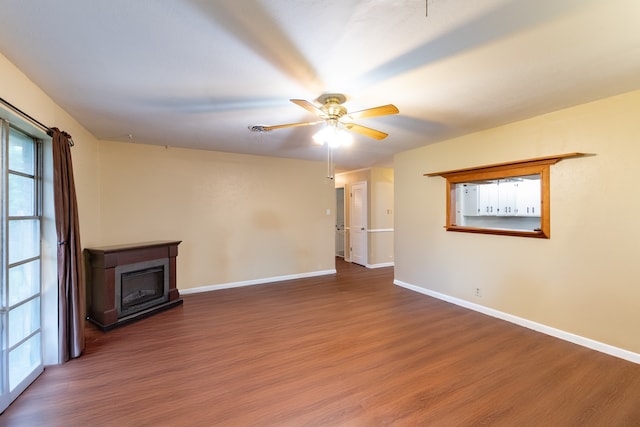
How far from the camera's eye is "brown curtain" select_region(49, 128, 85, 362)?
2.42 metres

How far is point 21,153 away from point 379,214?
5906 mm

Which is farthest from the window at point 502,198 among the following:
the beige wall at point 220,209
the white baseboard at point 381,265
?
the white baseboard at point 381,265

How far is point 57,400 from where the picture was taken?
2.00 meters

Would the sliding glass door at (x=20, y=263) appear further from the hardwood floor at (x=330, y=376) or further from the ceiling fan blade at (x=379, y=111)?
the ceiling fan blade at (x=379, y=111)

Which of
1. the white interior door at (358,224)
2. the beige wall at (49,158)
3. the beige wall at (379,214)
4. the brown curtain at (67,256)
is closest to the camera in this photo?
the beige wall at (49,158)

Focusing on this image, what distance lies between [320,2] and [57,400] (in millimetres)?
3141

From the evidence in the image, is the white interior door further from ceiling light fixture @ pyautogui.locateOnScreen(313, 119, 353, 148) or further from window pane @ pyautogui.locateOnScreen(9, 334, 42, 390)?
window pane @ pyautogui.locateOnScreen(9, 334, 42, 390)

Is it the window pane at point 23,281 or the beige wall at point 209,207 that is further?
the beige wall at point 209,207

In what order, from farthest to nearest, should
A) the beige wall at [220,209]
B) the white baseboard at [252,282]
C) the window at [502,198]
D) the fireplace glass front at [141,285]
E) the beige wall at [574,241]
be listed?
the white baseboard at [252,282] < the beige wall at [220,209] < the fireplace glass front at [141,285] < the window at [502,198] < the beige wall at [574,241]

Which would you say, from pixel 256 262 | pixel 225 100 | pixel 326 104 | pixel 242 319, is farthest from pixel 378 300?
pixel 225 100

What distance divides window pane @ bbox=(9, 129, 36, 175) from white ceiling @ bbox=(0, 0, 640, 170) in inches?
18.2

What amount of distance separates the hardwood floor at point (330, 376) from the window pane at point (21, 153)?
1.74m

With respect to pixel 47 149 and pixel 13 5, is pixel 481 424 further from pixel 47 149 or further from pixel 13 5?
pixel 47 149

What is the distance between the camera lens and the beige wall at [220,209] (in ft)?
13.8
